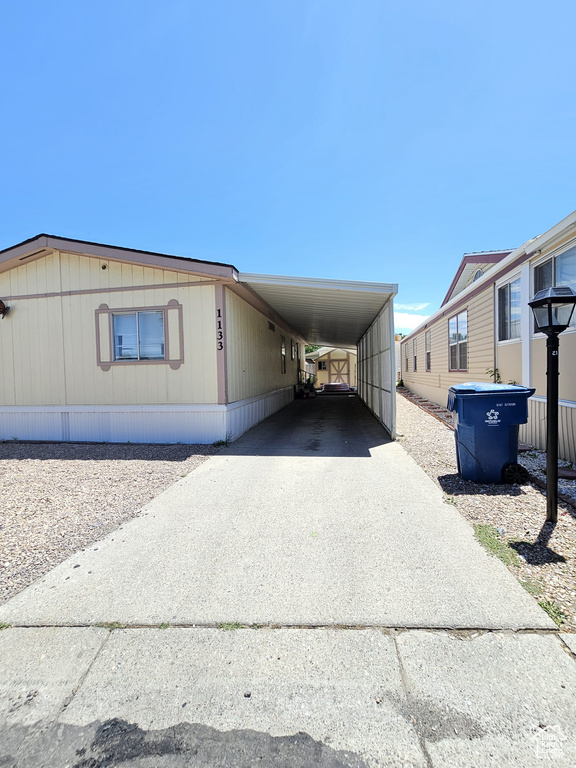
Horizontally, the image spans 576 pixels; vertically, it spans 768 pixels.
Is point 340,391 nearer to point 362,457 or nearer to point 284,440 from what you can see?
point 284,440

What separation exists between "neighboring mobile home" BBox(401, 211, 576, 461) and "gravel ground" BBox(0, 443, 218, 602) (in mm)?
5678

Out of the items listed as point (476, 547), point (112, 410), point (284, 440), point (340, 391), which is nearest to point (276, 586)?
point (476, 547)

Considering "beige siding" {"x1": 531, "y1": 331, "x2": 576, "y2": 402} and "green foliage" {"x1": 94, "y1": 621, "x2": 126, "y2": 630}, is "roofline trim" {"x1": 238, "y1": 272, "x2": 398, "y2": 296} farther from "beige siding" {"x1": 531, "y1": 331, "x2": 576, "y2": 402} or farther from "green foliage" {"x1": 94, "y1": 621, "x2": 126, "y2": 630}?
"green foliage" {"x1": 94, "y1": 621, "x2": 126, "y2": 630}

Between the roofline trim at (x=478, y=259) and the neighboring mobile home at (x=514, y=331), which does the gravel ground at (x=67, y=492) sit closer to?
the neighboring mobile home at (x=514, y=331)

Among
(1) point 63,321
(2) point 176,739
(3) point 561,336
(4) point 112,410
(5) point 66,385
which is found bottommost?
(2) point 176,739

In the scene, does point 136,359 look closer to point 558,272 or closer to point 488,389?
point 488,389

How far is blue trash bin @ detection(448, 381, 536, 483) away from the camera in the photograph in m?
4.63

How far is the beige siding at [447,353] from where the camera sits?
8617 millimetres

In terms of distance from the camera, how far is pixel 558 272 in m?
5.73

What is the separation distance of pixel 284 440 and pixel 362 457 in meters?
2.16

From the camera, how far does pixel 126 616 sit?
2414 millimetres

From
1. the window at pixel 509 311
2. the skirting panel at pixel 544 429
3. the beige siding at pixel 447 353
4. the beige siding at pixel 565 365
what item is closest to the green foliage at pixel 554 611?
the skirting panel at pixel 544 429

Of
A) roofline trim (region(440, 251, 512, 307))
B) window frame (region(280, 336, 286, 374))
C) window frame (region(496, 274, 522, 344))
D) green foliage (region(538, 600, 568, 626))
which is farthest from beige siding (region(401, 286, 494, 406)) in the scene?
green foliage (region(538, 600, 568, 626))

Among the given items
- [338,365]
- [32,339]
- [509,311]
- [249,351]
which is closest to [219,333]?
[249,351]
